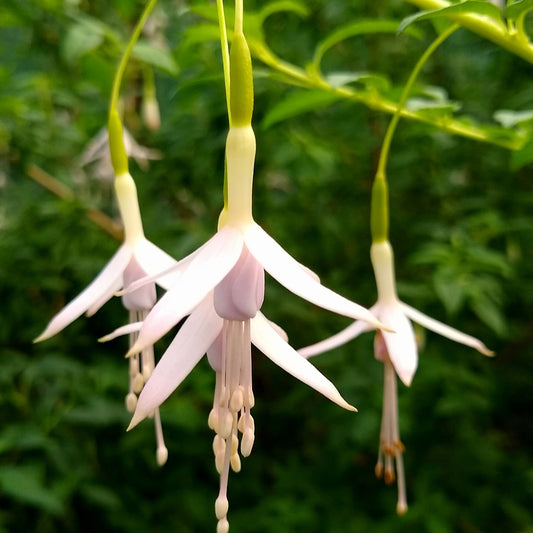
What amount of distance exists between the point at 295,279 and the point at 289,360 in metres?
0.05

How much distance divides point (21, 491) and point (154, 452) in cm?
36

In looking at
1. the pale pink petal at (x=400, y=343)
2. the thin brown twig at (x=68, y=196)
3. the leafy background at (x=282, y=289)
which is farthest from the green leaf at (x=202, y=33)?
the thin brown twig at (x=68, y=196)

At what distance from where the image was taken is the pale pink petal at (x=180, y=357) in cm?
37

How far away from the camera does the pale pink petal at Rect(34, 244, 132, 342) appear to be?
481 mm

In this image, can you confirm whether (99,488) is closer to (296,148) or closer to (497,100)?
(296,148)

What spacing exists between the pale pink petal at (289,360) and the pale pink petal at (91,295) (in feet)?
0.46

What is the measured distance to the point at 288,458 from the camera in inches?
58.0

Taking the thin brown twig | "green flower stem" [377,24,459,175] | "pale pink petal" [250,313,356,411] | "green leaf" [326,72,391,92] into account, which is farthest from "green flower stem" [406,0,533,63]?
the thin brown twig

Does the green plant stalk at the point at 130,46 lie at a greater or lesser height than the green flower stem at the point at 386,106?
greater

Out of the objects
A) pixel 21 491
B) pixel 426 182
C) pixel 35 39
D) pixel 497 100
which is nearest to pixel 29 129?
pixel 35 39

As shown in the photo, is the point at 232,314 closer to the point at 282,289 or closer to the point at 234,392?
the point at 234,392

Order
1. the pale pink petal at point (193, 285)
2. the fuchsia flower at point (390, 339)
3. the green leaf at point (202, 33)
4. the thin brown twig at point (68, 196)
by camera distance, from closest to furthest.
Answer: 1. the pale pink petal at point (193, 285)
2. the fuchsia flower at point (390, 339)
3. the green leaf at point (202, 33)
4. the thin brown twig at point (68, 196)

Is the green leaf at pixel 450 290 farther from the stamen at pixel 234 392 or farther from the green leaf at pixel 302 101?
the stamen at pixel 234 392

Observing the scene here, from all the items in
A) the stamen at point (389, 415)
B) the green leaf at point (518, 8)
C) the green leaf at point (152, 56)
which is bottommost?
the stamen at point (389, 415)
